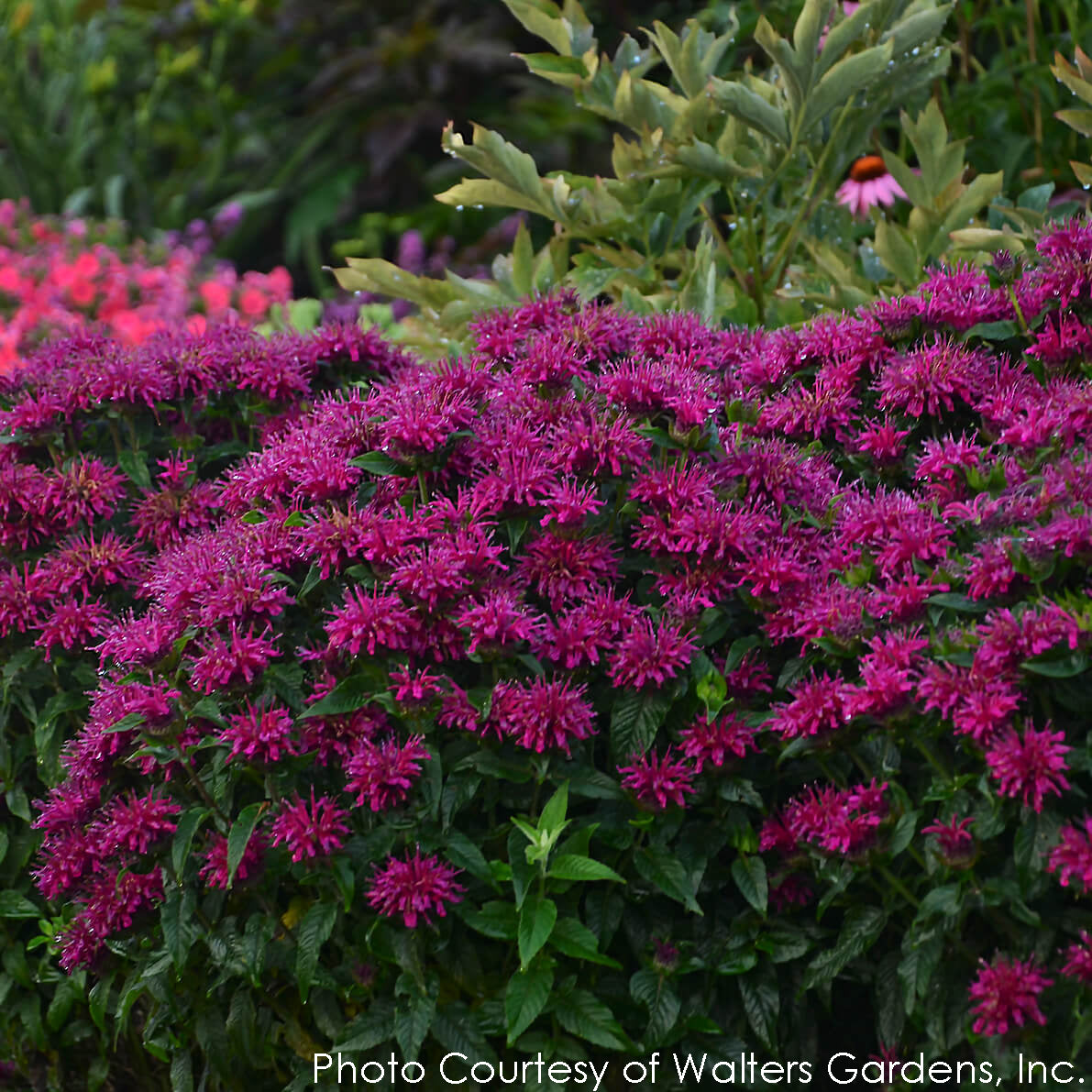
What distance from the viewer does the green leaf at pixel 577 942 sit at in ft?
5.67

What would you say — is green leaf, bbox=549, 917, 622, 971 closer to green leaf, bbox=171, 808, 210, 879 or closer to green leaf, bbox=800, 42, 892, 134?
green leaf, bbox=171, 808, 210, 879

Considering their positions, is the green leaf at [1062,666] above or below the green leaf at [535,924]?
above

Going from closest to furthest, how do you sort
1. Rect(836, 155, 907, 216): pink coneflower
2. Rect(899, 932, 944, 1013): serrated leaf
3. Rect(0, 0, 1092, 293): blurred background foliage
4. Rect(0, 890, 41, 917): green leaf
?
Rect(899, 932, 944, 1013): serrated leaf
Rect(0, 890, 41, 917): green leaf
Rect(836, 155, 907, 216): pink coneflower
Rect(0, 0, 1092, 293): blurred background foliage

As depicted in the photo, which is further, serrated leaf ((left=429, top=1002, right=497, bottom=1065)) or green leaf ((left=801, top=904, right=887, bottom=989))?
serrated leaf ((left=429, top=1002, right=497, bottom=1065))

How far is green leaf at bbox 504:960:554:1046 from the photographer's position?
5.59 ft

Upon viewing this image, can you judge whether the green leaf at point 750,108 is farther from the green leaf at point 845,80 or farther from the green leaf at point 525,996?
the green leaf at point 525,996

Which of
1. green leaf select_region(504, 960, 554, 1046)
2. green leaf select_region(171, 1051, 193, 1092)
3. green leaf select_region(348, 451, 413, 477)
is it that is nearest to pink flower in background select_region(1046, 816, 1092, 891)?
green leaf select_region(504, 960, 554, 1046)

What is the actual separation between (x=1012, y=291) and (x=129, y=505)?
5.04 feet

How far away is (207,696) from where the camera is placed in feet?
6.09

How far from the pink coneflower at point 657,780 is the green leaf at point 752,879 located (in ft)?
0.35

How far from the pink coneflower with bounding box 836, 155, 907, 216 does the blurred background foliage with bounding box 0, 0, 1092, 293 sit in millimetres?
2932

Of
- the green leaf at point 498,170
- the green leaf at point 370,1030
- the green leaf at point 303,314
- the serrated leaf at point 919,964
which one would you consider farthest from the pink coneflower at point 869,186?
the green leaf at point 370,1030

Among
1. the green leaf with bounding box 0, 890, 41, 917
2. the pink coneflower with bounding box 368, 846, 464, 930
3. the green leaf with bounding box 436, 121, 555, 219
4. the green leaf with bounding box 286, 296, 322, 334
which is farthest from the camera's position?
the green leaf with bounding box 286, 296, 322, 334

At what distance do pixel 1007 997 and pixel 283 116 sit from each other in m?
8.17
